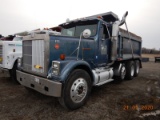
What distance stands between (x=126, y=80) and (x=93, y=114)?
4551mm

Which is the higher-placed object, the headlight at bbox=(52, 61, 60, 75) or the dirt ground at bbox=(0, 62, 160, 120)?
the headlight at bbox=(52, 61, 60, 75)

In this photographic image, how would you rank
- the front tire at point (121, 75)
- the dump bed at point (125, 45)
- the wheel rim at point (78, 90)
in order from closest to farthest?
the wheel rim at point (78, 90) < the dump bed at point (125, 45) < the front tire at point (121, 75)

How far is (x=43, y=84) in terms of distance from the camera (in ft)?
10.5

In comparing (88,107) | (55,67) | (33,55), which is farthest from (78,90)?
(33,55)

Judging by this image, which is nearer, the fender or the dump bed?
the fender

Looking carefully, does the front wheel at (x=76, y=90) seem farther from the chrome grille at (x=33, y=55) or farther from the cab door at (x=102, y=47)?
the cab door at (x=102, y=47)

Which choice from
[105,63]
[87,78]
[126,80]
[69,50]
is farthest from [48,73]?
[126,80]

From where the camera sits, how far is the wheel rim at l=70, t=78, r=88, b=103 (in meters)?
3.34

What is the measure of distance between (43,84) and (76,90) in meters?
0.84

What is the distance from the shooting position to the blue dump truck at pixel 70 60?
3.16 metres

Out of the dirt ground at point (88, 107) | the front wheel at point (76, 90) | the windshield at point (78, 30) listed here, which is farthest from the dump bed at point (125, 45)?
the front wheel at point (76, 90)

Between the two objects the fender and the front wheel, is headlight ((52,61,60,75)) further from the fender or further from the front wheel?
the front wheel

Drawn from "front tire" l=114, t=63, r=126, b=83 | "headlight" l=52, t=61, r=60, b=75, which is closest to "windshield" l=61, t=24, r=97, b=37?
"headlight" l=52, t=61, r=60, b=75

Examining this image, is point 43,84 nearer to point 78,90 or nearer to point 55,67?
point 55,67
